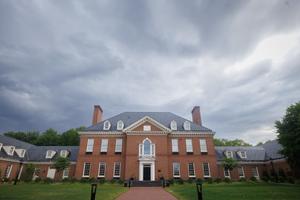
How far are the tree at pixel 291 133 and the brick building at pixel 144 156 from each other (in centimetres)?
1100

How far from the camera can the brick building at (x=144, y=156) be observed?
28398 millimetres

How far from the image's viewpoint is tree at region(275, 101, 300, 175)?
19.1 meters

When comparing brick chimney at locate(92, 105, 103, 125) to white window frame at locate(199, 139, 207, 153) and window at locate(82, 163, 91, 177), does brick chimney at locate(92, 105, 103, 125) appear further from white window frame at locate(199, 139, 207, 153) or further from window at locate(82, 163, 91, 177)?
white window frame at locate(199, 139, 207, 153)

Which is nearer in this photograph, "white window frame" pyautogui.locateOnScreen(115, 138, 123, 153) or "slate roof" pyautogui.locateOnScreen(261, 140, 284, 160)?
"white window frame" pyautogui.locateOnScreen(115, 138, 123, 153)

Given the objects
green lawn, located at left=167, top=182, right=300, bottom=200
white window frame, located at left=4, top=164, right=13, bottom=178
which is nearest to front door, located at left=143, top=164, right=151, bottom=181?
green lawn, located at left=167, top=182, right=300, bottom=200

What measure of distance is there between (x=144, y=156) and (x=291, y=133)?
18.3 meters

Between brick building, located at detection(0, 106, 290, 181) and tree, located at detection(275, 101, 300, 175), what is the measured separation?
11.0 m

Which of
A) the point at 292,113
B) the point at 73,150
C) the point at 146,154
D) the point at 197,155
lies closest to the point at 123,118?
the point at 146,154

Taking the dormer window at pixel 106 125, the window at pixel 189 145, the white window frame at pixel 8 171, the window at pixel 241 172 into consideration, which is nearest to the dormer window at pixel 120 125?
the dormer window at pixel 106 125

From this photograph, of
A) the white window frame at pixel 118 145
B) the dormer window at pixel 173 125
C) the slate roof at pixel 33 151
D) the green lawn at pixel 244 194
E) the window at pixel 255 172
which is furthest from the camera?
the window at pixel 255 172

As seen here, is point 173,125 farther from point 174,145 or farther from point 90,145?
point 90,145

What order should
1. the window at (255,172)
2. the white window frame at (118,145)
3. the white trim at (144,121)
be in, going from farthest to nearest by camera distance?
the window at (255,172), the white window frame at (118,145), the white trim at (144,121)

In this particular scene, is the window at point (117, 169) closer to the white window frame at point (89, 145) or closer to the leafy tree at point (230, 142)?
the white window frame at point (89, 145)

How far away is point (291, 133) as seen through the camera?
64.5ft
